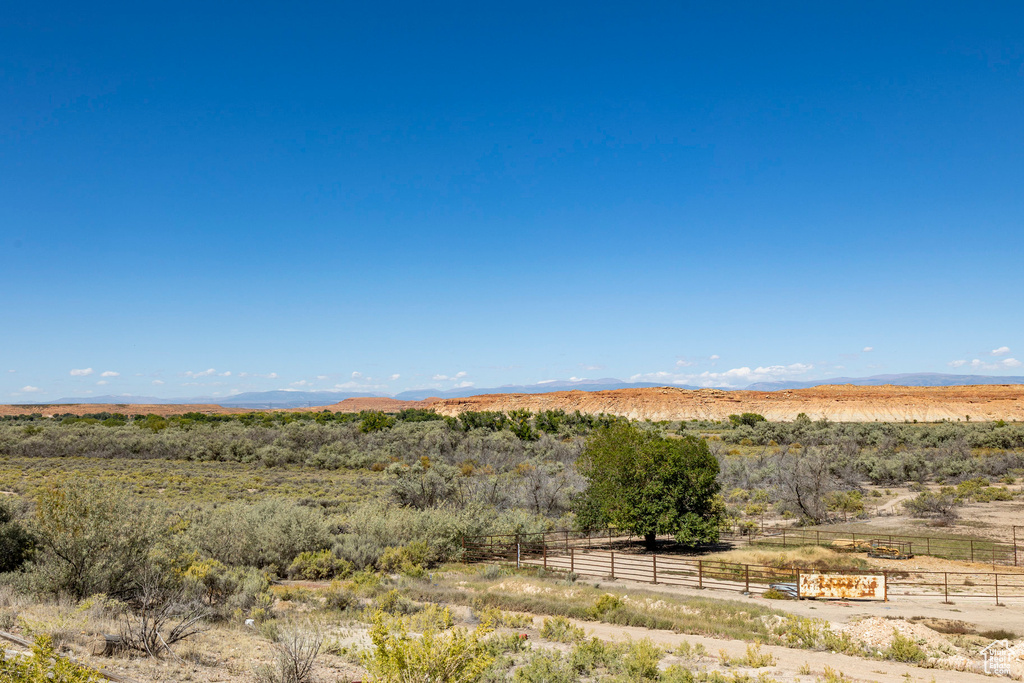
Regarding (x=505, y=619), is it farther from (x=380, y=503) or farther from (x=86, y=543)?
(x=380, y=503)

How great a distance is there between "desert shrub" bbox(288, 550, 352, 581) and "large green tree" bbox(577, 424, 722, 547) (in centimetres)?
1060

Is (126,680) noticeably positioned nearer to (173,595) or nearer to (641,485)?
(173,595)

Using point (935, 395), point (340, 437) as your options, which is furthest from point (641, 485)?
point (935, 395)

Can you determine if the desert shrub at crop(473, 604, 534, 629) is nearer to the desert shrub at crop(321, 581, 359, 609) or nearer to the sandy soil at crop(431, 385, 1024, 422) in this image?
the desert shrub at crop(321, 581, 359, 609)

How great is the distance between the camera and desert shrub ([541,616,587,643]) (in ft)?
39.8

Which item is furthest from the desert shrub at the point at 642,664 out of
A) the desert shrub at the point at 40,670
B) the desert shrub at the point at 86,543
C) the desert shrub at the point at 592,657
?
the desert shrub at the point at 86,543

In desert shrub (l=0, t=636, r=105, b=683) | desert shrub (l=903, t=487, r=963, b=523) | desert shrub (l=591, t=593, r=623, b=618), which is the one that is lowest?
desert shrub (l=903, t=487, r=963, b=523)

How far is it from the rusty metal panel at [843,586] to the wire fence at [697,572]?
26cm

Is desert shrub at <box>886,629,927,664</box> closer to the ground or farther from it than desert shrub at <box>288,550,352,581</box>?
farther from it

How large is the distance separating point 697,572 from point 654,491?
13.2 feet

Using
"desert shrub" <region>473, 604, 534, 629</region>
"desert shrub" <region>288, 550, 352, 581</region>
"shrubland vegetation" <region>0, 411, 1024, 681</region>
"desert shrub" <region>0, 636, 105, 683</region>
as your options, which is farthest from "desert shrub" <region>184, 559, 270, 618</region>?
"desert shrub" <region>0, 636, 105, 683</region>

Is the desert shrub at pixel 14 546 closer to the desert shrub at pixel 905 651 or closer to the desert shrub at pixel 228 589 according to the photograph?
the desert shrub at pixel 228 589

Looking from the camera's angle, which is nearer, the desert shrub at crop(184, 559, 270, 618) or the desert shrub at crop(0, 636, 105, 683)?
the desert shrub at crop(0, 636, 105, 683)

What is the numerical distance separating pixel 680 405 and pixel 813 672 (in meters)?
102
